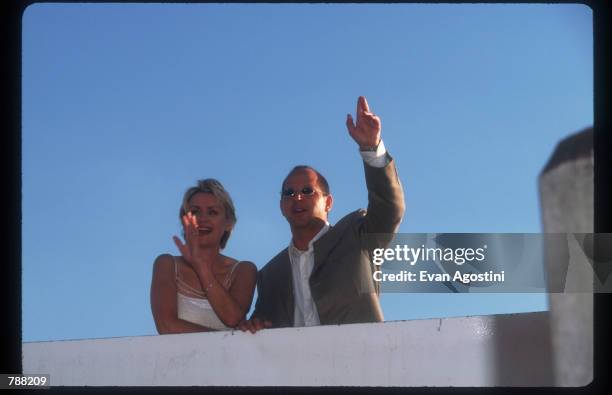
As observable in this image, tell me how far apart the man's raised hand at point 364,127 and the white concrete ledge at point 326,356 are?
750 mm

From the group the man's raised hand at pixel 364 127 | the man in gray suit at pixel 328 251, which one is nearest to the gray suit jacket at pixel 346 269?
the man in gray suit at pixel 328 251

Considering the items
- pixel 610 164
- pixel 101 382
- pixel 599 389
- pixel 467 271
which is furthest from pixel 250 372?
pixel 610 164

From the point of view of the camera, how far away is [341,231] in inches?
146

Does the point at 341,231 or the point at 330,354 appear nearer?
the point at 330,354

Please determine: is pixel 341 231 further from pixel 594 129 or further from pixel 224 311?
pixel 594 129

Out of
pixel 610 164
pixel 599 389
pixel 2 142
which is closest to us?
pixel 599 389

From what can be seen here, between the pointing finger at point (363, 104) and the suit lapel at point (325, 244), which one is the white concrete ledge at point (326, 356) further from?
the pointing finger at point (363, 104)

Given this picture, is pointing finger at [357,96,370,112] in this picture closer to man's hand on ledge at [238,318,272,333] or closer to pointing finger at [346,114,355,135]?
pointing finger at [346,114,355,135]

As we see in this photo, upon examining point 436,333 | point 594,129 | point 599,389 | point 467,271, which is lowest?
point 599,389

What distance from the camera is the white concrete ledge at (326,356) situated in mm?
3229

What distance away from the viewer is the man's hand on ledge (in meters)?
3.44

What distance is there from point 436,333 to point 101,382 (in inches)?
49.3

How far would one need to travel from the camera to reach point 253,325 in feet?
11.4

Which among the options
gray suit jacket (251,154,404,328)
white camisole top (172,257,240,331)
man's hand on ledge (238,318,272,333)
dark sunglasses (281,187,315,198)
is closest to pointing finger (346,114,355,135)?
gray suit jacket (251,154,404,328)
